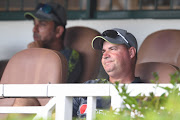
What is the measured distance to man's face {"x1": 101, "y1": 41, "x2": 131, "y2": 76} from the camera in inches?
118

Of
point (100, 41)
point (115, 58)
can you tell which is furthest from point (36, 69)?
point (115, 58)

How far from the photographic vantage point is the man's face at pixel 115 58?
2988 mm

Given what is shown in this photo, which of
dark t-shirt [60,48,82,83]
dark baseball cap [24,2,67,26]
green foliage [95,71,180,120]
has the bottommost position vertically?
dark t-shirt [60,48,82,83]

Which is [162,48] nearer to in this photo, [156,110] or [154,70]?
[154,70]

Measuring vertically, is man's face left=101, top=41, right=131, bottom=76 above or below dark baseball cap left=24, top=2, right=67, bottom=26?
below

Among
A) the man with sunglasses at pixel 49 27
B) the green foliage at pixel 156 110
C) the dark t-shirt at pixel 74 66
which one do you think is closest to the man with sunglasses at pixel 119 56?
the dark t-shirt at pixel 74 66

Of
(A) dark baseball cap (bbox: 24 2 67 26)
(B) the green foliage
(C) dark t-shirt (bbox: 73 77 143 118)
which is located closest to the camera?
(B) the green foliage

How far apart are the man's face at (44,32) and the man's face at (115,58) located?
1139 mm

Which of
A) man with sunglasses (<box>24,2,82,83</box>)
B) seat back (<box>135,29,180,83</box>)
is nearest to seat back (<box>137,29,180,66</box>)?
seat back (<box>135,29,180,83</box>)

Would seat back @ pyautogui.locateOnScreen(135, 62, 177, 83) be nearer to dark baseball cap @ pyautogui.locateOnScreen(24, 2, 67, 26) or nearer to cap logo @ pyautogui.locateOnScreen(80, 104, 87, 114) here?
cap logo @ pyautogui.locateOnScreen(80, 104, 87, 114)

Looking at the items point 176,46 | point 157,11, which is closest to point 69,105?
point 176,46

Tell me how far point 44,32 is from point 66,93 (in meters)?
2.76

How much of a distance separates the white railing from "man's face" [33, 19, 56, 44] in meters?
2.56

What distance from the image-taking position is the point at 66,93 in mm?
1457
